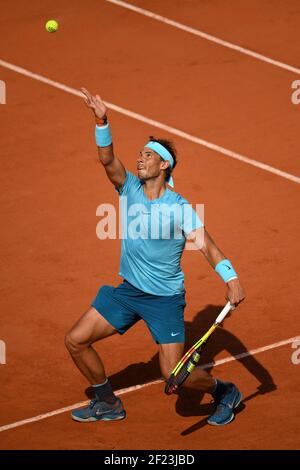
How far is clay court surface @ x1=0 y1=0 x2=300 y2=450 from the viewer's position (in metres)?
A: 11.5

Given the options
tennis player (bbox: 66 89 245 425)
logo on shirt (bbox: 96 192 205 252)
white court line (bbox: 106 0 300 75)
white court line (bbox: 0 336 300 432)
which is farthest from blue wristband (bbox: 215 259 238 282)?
white court line (bbox: 106 0 300 75)

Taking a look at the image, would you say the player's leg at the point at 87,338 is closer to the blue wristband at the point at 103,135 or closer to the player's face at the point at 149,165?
the player's face at the point at 149,165

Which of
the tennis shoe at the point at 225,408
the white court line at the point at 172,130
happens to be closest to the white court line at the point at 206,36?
the white court line at the point at 172,130

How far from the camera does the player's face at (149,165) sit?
10844mm

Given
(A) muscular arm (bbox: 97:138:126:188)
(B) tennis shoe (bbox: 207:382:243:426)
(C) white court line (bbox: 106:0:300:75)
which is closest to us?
(A) muscular arm (bbox: 97:138:126:188)

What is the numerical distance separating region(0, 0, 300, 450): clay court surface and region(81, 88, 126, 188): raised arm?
2475 millimetres

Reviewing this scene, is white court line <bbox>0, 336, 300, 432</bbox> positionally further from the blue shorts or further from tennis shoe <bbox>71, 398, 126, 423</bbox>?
the blue shorts

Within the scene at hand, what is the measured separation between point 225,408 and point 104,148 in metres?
2.91

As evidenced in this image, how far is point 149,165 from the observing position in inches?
428

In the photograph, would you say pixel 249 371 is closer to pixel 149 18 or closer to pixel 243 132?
pixel 243 132

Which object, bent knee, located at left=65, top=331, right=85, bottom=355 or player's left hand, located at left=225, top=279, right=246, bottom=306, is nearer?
player's left hand, located at left=225, top=279, right=246, bottom=306

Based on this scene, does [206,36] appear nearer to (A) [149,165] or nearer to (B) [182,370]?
(A) [149,165]

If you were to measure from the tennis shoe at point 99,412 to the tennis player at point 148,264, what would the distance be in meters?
0.32

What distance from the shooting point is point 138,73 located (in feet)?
61.4
